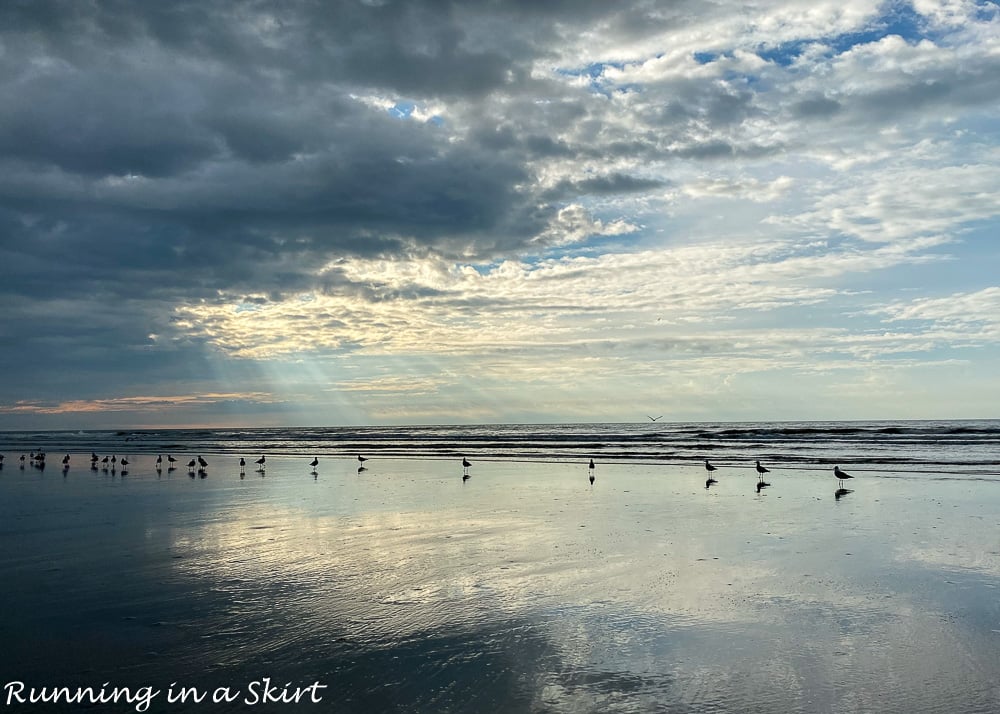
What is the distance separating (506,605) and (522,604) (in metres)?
0.24

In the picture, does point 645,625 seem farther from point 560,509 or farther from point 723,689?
point 560,509

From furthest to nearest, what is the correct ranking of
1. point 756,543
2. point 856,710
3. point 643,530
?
point 643,530 < point 756,543 < point 856,710

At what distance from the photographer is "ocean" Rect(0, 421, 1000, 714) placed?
272 inches

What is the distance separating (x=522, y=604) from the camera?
9.94 m

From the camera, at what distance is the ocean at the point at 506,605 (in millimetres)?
6902

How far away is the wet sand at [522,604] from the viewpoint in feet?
23.1

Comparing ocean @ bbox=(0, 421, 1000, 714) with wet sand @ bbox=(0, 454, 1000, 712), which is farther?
wet sand @ bbox=(0, 454, 1000, 712)

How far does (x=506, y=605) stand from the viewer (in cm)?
988

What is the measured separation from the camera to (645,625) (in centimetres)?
896

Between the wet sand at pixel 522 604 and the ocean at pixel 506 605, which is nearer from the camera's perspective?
the ocean at pixel 506 605

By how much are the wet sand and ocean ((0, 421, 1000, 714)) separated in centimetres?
5

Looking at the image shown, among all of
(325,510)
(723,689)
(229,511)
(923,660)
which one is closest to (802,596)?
(923,660)

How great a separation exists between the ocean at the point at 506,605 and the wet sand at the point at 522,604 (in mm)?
47

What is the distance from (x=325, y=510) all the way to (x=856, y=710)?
53.5 ft
